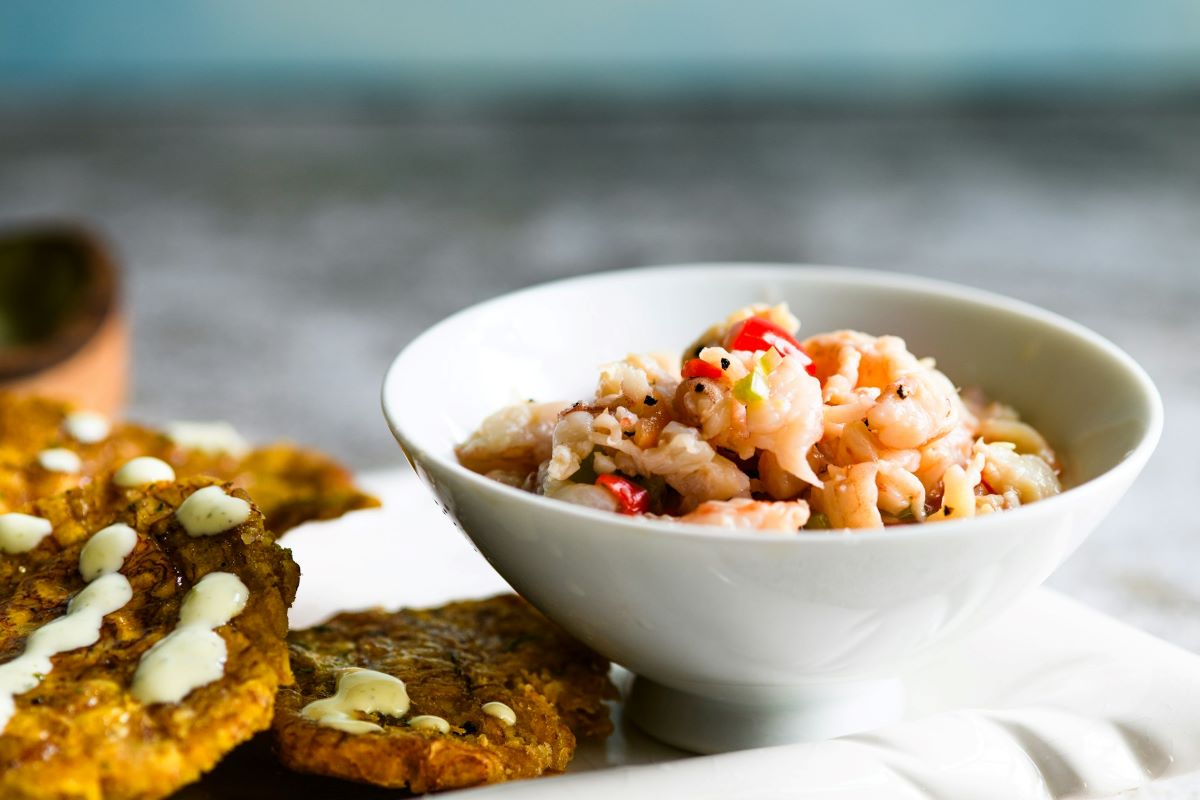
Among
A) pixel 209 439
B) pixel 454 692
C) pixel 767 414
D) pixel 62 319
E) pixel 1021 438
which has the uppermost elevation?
pixel 767 414

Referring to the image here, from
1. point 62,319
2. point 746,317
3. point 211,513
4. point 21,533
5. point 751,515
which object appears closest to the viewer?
point 751,515

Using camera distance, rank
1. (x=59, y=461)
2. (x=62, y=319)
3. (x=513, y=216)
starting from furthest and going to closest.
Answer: (x=513, y=216), (x=62, y=319), (x=59, y=461)

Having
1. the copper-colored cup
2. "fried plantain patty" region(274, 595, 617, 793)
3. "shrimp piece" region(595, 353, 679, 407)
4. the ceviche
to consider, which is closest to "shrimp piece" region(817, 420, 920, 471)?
→ the ceviche

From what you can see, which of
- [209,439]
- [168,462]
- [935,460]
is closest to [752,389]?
[935,460]

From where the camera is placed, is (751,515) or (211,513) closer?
(751,515)

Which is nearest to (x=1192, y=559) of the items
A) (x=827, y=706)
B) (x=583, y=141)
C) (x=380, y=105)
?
(x=827, y=706)

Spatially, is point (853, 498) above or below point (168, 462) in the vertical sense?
above

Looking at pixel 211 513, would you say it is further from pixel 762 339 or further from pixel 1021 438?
pixel 1021 438
